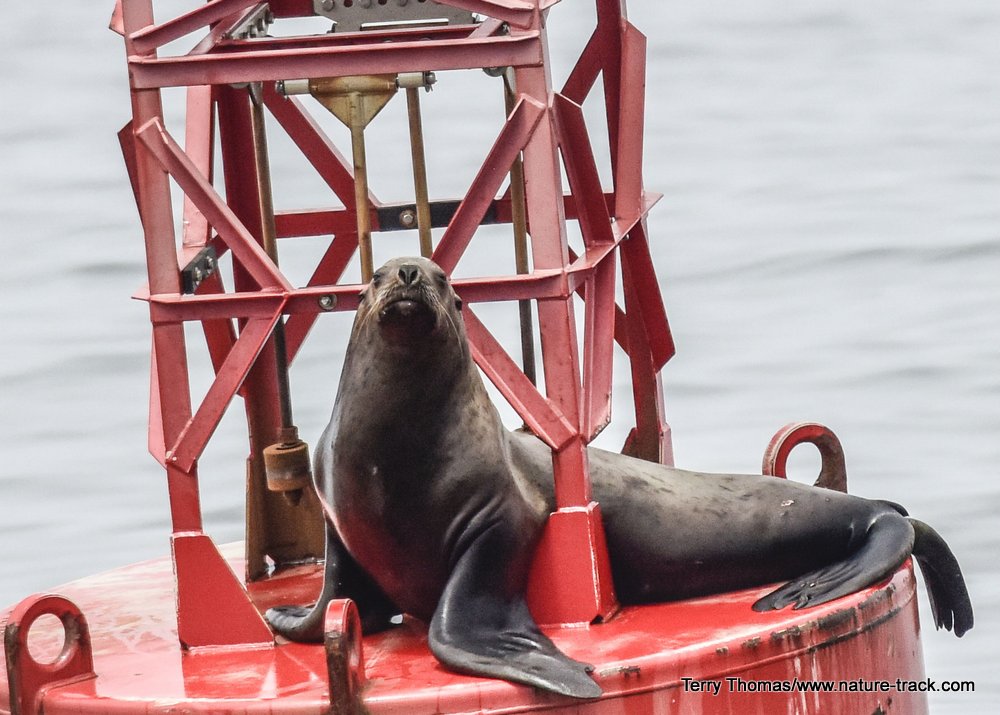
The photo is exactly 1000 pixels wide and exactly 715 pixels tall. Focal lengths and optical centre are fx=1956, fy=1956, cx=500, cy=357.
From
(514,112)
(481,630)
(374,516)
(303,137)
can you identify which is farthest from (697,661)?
(303,137)

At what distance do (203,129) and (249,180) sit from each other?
1.41 feet

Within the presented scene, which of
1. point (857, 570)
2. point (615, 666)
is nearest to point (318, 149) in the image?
point (857, 570)

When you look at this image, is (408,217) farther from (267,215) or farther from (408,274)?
(408,274)

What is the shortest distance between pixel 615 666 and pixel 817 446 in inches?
74.3

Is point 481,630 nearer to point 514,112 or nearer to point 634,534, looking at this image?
point 634,534

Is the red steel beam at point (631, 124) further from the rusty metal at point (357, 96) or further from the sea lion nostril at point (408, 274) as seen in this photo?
the sea lion nostril at point (408, 274)

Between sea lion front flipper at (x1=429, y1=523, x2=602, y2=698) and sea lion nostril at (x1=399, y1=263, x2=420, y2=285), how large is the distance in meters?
0.78

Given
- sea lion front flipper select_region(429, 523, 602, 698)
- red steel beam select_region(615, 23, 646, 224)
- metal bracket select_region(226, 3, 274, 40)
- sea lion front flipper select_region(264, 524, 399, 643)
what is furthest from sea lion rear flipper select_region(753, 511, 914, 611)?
metal bracket select_region(226, 3, 274, 40)

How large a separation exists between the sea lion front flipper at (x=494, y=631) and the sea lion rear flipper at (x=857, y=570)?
2.35ft

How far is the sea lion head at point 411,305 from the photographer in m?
5.25

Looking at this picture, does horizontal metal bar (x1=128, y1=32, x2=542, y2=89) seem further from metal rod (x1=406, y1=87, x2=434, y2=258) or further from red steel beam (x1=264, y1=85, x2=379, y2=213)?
red steel beam (x1=264, y1=85, x2=379, y2=213)

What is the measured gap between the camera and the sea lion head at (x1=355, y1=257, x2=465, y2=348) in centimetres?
525

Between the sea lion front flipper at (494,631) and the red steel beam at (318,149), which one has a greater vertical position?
the red steel beam at (318,149)

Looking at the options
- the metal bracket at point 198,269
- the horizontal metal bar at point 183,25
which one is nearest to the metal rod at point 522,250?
the metal bracket at point 198,269
